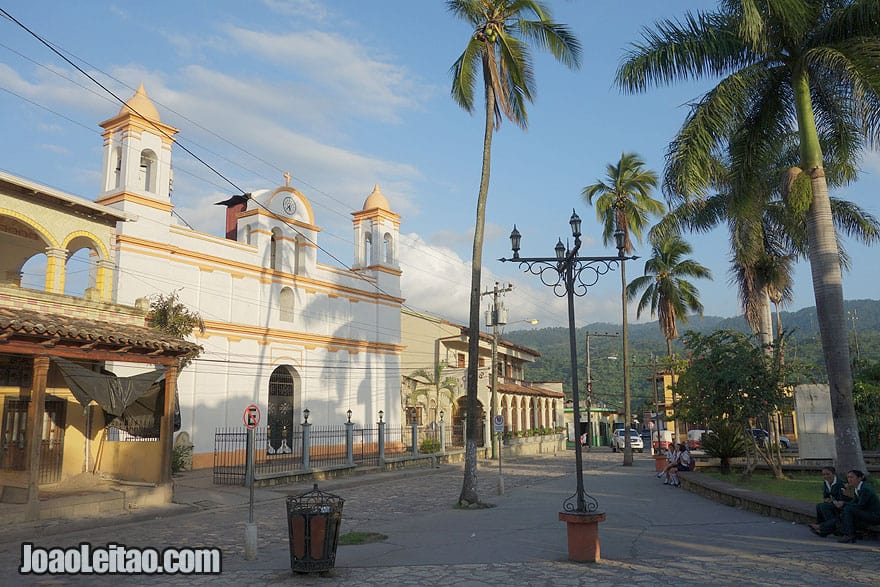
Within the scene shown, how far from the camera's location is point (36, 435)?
13.8 m

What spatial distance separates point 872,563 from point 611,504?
26.7 ft

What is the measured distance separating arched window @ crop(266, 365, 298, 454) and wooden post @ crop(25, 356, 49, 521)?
1644 centimetres

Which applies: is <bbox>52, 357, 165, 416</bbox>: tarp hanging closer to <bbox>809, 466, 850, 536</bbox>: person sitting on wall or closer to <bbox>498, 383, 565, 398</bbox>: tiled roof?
<bbox>809, 466, 850, 536</bbox>: person sitting on wall

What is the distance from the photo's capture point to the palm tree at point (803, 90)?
1314 centimetres

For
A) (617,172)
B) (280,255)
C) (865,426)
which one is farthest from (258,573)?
(617,172)

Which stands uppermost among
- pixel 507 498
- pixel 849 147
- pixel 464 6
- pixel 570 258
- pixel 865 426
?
pixel 464 6

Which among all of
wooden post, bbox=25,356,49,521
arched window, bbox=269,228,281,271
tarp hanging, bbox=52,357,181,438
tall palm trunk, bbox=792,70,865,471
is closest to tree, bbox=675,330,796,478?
tall palm trunk, bbox=792,70,865,471

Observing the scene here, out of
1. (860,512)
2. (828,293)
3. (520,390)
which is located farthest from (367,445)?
(860,512)

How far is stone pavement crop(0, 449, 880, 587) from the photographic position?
889 cm

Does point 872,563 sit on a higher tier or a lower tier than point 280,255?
lower

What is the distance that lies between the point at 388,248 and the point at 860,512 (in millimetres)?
29734

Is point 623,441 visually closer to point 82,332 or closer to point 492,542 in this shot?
point 492,542

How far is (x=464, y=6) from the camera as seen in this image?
1912 centimetres

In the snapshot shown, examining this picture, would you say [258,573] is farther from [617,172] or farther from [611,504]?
[617,172]
